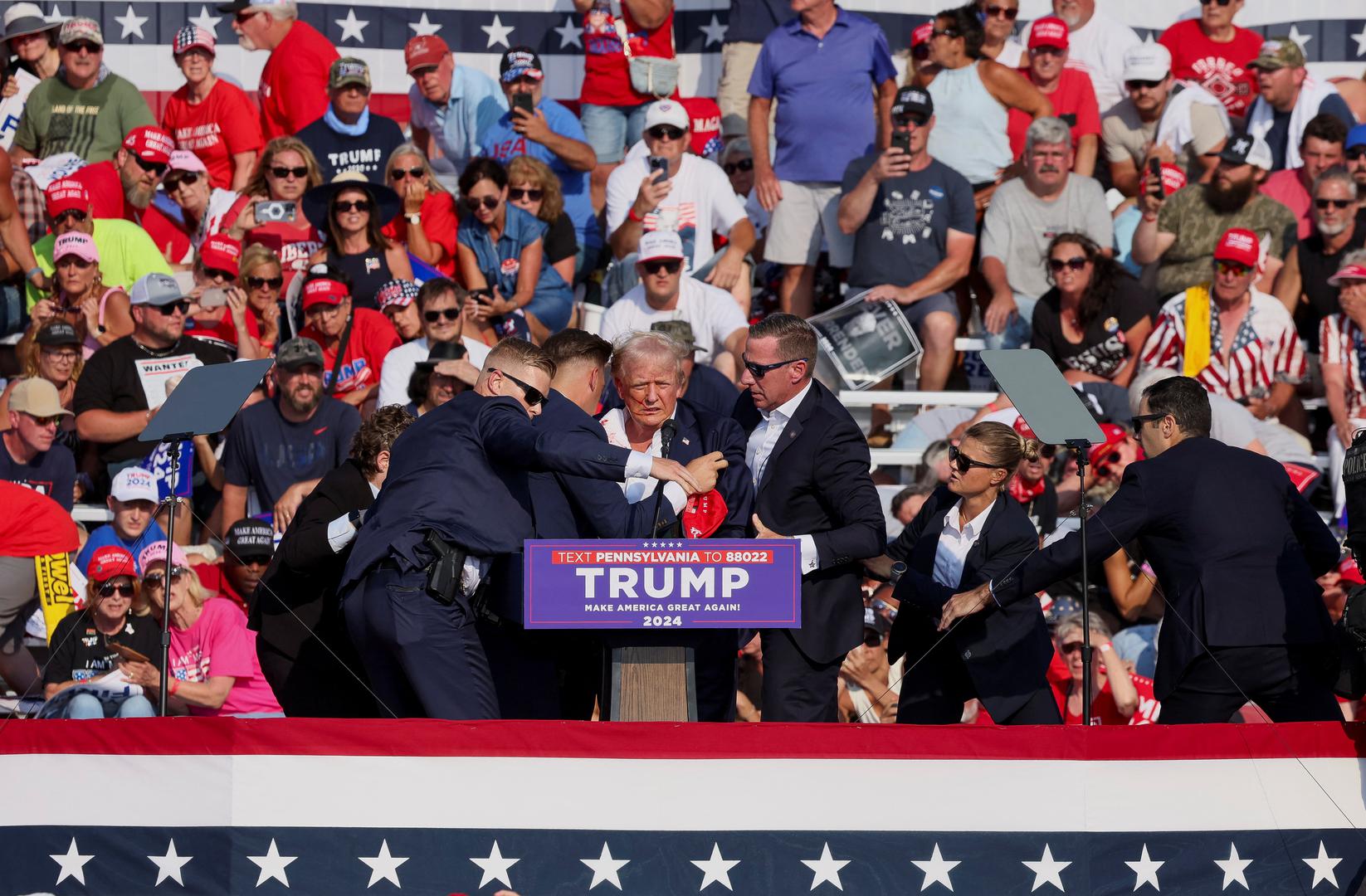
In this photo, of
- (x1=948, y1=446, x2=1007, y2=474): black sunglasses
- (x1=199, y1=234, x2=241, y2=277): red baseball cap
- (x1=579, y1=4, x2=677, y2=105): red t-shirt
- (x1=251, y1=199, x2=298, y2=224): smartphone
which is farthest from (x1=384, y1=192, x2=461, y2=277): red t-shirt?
(x1=948, y1=446, x2=1007, y2=474): black sunglasses

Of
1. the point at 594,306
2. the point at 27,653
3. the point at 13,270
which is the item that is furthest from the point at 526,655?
the point at 13,270

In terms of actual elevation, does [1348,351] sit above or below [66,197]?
below

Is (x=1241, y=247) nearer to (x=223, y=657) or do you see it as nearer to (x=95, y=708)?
(x=223, y=657)

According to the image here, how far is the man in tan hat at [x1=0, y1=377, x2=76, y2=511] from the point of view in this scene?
997 centimetres

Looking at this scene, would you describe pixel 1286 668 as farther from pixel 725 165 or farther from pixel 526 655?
pixel 725 165

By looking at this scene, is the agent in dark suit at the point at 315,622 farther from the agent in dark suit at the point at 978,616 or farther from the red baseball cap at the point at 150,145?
the red baseball cap at the point at 150,145

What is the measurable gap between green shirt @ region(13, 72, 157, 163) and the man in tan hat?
3.15 meters

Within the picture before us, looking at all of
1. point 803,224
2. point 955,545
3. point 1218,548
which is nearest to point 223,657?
point 955,545

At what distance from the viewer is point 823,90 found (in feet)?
39.4

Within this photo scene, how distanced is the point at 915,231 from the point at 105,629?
5.01 m

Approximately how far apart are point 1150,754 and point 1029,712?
960 millimetres

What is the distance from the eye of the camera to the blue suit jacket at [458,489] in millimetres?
6477

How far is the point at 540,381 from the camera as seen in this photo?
22.1 feet

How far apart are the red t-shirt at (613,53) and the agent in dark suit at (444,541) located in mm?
6697
